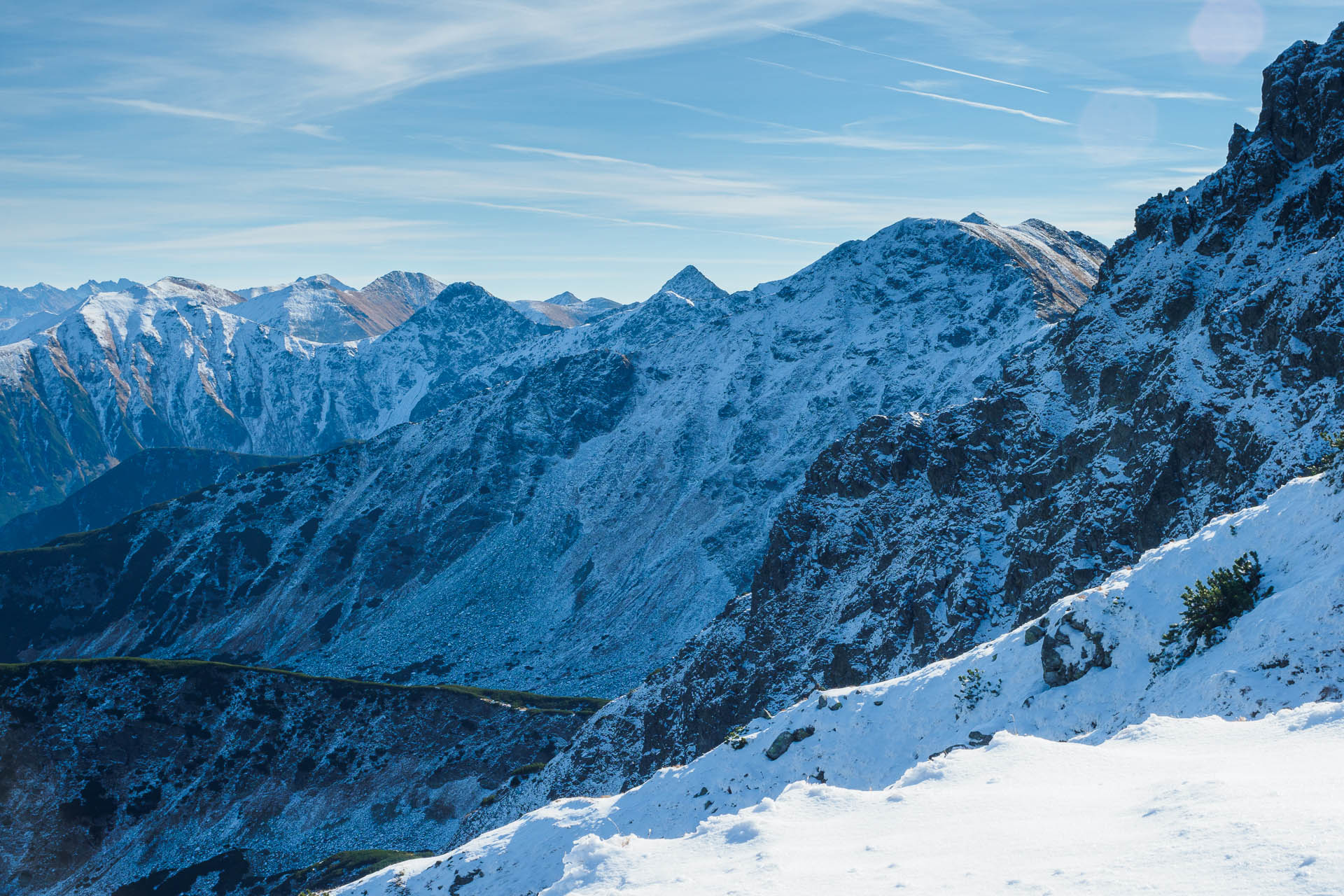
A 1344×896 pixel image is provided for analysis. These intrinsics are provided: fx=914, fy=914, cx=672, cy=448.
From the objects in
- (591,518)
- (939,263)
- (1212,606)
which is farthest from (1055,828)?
(939,263)

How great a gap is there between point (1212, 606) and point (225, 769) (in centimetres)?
9672

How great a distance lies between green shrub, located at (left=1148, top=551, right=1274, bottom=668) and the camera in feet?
75.1

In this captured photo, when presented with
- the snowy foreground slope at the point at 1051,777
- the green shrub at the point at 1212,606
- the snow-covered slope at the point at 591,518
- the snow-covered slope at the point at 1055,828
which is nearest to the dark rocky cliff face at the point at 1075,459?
the green shrub at the point at 1212,606

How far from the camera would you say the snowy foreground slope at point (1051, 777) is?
49.1 feet

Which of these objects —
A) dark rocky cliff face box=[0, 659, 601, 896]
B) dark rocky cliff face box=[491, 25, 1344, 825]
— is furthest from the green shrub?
dark rocky cliff face box=[0, 659, 601, 896]

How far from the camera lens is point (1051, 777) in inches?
789

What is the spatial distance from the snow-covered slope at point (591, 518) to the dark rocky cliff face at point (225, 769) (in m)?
37.4

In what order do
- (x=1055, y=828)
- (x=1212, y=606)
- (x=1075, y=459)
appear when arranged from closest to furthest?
(x=1055, y=828) < (x=1212, y=606) < (x=1075, y=459)

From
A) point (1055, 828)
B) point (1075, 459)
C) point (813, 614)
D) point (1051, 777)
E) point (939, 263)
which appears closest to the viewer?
point (1055, 828)

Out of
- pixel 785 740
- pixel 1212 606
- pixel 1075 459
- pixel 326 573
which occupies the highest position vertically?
pixel 1075 459

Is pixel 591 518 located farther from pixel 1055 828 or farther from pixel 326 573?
→ pixel 1055 828

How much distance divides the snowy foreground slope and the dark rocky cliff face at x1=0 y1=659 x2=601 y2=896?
6188 cm

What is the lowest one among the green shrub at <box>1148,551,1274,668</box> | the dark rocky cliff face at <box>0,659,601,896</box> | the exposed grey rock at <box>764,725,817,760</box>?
the dark rocky cliff face at <box>0,659,601,896</box>

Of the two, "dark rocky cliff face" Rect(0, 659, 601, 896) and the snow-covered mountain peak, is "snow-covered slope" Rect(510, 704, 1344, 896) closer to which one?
"dark rocky cliff face" Rect(0, 659, 601, 896)
